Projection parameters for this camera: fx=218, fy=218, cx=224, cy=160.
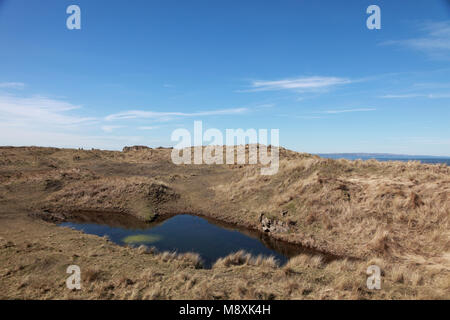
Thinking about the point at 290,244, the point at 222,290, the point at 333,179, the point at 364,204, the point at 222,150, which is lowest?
the point at 290,244

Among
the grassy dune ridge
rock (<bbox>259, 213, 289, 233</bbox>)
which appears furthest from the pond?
the grassy dune ridge

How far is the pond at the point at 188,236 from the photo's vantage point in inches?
712

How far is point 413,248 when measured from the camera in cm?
1630

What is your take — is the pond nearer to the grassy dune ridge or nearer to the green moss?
the green moss

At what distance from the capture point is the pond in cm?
1808

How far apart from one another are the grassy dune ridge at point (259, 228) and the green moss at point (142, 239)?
2080 millimetres

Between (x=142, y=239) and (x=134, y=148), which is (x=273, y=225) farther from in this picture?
(x=134, y=148)

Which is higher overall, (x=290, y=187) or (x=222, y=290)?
(x=290, y=187)

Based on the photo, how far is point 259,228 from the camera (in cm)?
2311


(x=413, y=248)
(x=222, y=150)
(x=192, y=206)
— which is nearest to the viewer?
(x=413, y=248)

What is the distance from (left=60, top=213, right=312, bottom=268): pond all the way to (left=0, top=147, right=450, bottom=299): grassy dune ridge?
1.49 meters
